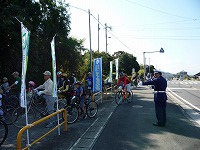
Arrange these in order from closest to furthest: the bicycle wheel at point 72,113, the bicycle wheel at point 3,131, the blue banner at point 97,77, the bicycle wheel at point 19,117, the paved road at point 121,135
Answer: the paved road at point 121,135 → the bicycle wheel at point 3,131 → the bicycle wheel at point 19,117 → the bicycle wheel at point 72,113 → the blue banner at point 97,77

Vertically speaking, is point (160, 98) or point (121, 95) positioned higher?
point (160, 98)

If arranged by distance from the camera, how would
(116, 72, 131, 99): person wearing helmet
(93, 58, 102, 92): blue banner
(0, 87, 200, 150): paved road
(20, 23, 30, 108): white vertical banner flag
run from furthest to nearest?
1. (116, 72, 131, 99): person wearing helmet
2. (93, 58, 102, 92): blue banner
3. (0, 87, 200, 150): paved road
4. (20, 23, 30, 108): white vertical banner flag

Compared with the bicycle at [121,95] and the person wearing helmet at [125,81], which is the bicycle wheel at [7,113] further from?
the person wearing helmet at [125,81]

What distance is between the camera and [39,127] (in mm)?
8539

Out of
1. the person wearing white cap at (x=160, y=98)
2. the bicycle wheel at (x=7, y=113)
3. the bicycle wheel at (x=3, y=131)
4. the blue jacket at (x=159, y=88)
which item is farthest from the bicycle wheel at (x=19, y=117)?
the blue jacket at (x=159, y=88)

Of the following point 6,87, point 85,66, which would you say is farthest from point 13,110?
point 85,66

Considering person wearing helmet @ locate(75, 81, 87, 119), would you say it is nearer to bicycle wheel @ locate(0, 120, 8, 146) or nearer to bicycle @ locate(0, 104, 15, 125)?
bicycle @ locate(0, 104, 15, 125)

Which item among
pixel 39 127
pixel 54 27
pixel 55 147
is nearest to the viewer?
pixel 55 147

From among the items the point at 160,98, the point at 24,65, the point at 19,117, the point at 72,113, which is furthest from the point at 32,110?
the point at 160,98

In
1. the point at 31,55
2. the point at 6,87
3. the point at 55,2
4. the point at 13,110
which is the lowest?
the point at 13,110

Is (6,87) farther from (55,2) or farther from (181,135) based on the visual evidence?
(55,2)

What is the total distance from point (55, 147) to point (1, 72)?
34.6 ft

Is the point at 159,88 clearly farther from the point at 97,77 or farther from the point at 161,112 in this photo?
the point at 97,77

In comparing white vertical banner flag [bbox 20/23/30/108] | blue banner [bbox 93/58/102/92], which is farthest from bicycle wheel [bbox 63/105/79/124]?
blue banner [bbox 93/58/102/92]
